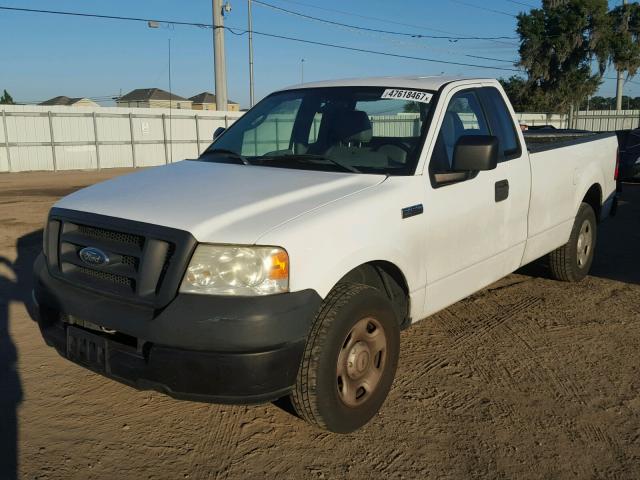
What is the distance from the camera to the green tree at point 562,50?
42.1 metres

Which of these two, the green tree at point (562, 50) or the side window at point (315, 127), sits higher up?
the green tree at point (562, 50)

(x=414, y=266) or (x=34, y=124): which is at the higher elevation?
(x=34, y=124)

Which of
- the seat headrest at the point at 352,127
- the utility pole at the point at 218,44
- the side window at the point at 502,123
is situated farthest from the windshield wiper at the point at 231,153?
the utility pole at the point at 218,44

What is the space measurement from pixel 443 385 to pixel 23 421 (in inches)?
99.0

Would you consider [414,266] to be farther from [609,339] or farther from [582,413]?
[609,339]

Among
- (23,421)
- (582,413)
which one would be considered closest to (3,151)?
(23,421)

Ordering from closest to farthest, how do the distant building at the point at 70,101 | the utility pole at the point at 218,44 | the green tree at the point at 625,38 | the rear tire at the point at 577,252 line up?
the rear tire at the point at 577,252, the utility pole at the point at 218,44, the green tree at the point at 625,38, the distant building at the point at 70,101

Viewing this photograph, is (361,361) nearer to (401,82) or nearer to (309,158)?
(309,158)

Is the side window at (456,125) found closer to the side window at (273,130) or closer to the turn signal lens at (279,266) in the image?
the side window at (273,130)

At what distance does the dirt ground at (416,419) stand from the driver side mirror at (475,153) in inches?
54.7

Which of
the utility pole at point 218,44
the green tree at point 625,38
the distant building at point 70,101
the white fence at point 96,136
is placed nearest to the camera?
the white fence at point 96,136

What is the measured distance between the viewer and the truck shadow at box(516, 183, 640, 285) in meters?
6.42

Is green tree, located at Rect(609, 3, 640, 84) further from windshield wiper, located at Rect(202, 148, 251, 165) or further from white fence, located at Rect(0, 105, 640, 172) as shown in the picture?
windshield wiper, located at Rect(202, 148, 251, 165)

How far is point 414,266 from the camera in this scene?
362 cm
